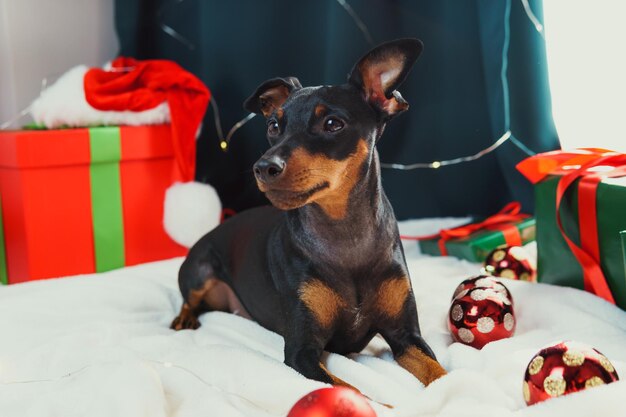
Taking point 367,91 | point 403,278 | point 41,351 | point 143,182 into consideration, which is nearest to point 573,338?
point 403,278

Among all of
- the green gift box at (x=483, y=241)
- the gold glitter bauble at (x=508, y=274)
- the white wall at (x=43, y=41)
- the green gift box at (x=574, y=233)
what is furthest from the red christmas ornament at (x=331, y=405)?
the white wall at (x=43, y=41)

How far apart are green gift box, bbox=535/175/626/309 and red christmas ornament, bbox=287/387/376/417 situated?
81 centimetres

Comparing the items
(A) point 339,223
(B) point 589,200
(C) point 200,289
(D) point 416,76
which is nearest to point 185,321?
(C) point 200,289

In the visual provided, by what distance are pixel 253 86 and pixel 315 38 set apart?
14.3 inches

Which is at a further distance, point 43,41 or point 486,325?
point 43,41

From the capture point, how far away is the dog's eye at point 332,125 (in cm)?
146

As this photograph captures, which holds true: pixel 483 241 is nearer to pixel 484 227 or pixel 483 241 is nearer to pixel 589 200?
pixel 484 227

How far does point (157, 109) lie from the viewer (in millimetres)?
2750

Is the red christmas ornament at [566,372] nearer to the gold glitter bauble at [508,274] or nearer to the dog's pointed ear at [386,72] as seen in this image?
the dog's pointed ear at [386,72]

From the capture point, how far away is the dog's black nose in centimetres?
Result: 135

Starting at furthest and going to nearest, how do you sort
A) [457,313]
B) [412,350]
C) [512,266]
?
[512,266]
[457,313]
[412,350]

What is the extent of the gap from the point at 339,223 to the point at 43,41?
2.38 m

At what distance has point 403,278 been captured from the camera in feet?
5.29

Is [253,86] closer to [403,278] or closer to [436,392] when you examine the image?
[403,278]
